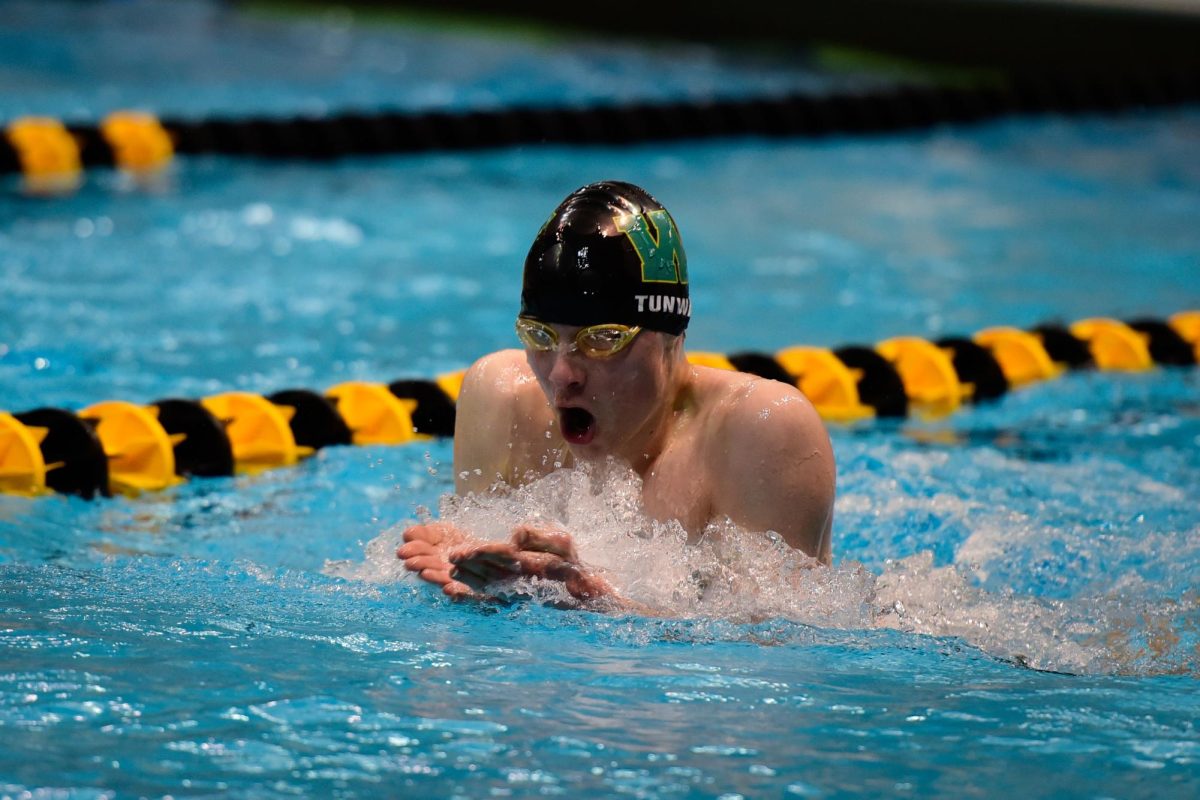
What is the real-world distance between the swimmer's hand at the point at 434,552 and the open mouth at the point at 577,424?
0.25 meters

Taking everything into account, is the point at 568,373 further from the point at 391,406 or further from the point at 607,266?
the point at 391,406

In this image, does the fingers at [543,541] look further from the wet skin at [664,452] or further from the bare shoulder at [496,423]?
the bare shoulder at [496,423]

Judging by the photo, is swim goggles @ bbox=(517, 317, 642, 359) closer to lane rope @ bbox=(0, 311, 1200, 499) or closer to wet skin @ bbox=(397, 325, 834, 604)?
wet skin @ bbox=(397, 325, 834, 604)

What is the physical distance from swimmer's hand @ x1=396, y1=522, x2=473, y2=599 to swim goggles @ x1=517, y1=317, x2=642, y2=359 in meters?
0.36

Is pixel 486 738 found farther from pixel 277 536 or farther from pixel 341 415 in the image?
pixel 341 415

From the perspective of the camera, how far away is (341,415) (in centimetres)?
421

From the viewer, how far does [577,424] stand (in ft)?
8.87

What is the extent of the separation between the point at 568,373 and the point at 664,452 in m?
0.32

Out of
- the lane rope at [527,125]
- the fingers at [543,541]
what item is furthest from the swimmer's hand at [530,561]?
the lane rope at [527,125]

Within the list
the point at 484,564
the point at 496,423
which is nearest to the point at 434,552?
the point at 484,564

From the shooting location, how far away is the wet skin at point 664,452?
2590 millimetres

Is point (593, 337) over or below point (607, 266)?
below

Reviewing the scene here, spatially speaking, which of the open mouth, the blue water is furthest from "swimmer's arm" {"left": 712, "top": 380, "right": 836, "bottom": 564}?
the open mouth

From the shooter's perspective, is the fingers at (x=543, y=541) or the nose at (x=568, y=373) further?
the nose at (x=568, y=373)
